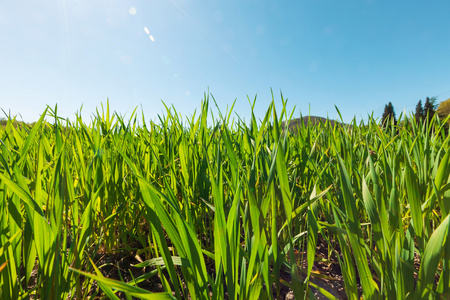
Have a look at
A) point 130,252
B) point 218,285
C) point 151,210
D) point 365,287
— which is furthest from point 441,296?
point 130,252

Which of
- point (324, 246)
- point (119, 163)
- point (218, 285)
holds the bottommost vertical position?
point (324, 246)

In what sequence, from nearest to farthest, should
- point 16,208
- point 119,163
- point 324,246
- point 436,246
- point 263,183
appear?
point 436,246 < point 16,208 < point 263,183 < point 119,163 < point 324,246

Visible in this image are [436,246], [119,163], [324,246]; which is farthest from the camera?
[324,246]

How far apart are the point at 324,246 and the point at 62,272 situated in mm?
751

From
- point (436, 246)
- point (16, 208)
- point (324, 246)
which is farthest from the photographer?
point (324, 246)

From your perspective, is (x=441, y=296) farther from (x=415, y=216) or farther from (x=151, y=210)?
(x=151, y=210)

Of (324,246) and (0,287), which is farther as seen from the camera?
(324,246)

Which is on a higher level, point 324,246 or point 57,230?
point 57,230

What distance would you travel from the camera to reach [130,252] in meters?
0.73

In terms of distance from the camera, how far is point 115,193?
72cm

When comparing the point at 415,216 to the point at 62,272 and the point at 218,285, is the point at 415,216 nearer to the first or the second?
the point at 218,285

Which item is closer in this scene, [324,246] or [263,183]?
[263,183]

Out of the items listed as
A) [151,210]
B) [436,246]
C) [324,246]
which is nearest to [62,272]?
[151,210]

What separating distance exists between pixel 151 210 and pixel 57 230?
18 centimetres
